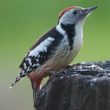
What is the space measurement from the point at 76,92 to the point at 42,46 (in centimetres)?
165

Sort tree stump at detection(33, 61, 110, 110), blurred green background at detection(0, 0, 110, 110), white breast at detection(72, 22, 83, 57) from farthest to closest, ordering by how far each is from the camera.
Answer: blurred green background at detection(0, 0, 110, 110), white breast at detection(72, 22, 83, 57), tree stump at detection(33, 61, 110, 110)

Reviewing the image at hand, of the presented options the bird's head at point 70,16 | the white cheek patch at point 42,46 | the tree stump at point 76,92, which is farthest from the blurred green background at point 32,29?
the tree stump at point 76,92

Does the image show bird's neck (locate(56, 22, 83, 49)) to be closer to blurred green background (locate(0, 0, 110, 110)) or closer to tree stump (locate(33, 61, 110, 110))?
tree stump (locate(33, 61, 110, 110))

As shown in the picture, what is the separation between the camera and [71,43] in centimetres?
685

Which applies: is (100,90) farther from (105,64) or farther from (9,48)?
(9,48)

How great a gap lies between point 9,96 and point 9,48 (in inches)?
94.0

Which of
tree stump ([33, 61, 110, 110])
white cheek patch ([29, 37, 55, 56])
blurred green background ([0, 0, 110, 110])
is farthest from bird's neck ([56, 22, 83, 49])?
blurred green background ([0, 0, 110, 110])

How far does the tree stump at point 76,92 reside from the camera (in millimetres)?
5188

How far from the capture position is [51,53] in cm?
689

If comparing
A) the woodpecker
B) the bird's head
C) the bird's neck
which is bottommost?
the woodpecker

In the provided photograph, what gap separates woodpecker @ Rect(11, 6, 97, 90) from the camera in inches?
268

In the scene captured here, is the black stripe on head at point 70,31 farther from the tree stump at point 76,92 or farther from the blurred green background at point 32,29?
the blurred green background at point 32,29

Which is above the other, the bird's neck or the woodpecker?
the bird's neck

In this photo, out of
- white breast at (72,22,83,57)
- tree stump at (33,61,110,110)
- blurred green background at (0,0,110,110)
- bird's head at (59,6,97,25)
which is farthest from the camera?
blurred green background at (0,0,110,110)
